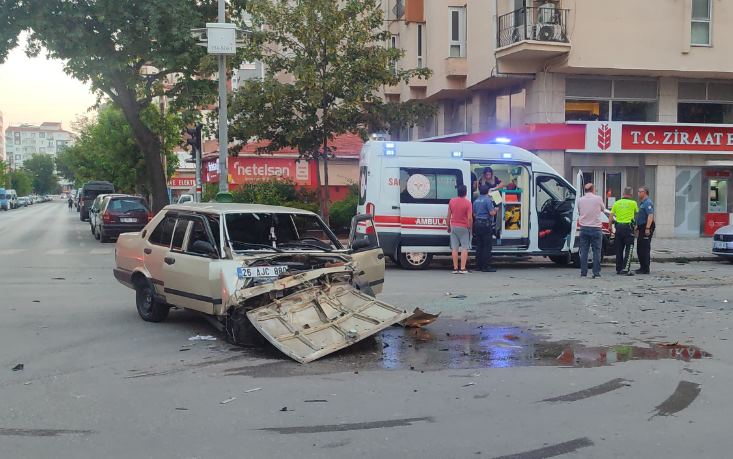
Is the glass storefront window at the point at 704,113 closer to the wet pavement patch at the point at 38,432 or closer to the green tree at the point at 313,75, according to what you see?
the green tree at the point at 313,75

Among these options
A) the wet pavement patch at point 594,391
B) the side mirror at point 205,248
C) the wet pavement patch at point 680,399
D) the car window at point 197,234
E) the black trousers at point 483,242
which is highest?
the car window at point 197,234

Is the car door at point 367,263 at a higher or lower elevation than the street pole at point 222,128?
lower

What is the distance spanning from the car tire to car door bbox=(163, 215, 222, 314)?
374 mm

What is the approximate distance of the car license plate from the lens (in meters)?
7.54

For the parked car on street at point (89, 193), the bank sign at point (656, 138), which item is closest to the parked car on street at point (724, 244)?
the bank sign at point (656, 138)

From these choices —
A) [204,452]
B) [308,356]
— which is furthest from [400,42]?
[204,452]

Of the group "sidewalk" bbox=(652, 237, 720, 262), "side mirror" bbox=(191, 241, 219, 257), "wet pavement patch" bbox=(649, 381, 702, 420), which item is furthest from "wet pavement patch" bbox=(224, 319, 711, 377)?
"sidewalk" bbox=(652, 237, 720, 262)

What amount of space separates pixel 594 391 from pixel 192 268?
4.51 m

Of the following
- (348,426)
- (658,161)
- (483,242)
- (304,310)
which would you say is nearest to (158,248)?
(304,310)

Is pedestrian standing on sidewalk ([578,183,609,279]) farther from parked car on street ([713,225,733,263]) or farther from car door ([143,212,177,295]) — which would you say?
car door ([143,212,177,295])

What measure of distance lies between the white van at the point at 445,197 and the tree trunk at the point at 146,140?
14263 millimetres

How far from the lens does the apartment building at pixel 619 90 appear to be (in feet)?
73.6

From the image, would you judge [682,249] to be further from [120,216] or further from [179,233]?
[120,216]

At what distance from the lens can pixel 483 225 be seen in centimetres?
1466
